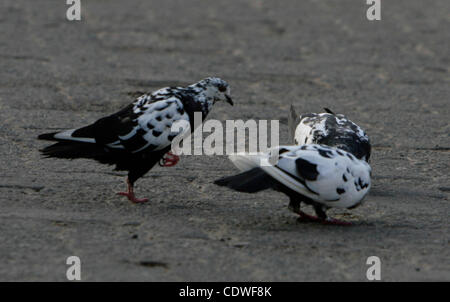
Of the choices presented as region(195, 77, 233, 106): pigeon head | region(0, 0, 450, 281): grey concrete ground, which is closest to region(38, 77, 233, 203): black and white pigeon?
region(195, 77, 233, 106): pigeon head

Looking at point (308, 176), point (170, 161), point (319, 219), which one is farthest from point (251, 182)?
point (170, 161)

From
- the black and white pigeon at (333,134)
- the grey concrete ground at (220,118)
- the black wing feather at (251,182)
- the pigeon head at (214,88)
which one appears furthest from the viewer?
the pigeon head at (214,88)

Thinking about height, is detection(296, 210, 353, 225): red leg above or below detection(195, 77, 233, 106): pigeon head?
below

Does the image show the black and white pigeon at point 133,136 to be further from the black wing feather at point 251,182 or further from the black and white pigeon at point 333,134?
the black and white pigeon at point 333,134

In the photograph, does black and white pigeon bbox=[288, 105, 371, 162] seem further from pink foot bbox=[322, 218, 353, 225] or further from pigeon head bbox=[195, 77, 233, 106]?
pigeon head bbox=[195, 77, 233, 106]

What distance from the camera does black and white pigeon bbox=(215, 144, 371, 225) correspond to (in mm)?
5129

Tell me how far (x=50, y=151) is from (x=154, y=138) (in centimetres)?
76

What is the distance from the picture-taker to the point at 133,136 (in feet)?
18.4

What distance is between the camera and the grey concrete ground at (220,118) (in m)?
4.79

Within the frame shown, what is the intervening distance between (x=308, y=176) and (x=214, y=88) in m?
1.29

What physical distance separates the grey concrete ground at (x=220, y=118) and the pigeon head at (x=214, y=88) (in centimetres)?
72

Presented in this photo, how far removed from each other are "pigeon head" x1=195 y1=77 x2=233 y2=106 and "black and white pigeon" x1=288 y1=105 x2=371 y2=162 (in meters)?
0.69

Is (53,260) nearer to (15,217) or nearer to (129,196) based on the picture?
(15,217)

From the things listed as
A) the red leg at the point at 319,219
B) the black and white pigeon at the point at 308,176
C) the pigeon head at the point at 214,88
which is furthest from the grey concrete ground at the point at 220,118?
the pigeon head at the point at 214,88
